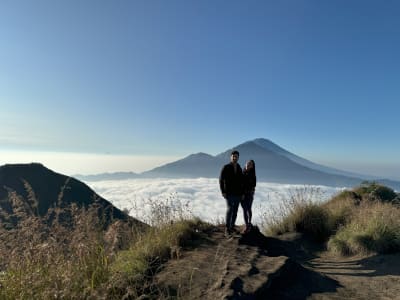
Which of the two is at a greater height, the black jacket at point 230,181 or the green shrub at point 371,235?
the black jacket at point 230,181

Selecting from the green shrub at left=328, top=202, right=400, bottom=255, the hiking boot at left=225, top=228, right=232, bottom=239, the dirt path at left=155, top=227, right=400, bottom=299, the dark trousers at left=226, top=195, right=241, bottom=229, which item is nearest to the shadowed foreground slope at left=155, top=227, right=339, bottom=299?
the dirt path at left=155, top=227, right=400, bottom=299

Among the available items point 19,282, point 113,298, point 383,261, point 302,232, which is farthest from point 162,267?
point 302,232

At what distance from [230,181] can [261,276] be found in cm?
304

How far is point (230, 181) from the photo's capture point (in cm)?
771

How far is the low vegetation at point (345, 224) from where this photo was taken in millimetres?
7723

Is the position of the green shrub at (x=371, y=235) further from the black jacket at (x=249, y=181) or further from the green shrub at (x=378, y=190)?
the green shrub at (x=378, y=190)

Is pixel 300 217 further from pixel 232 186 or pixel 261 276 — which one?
pixel 261 276

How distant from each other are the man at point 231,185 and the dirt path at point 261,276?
0.60m

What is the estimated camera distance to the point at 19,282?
3031 mm

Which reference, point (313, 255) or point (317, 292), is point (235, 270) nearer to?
point (317, 292)

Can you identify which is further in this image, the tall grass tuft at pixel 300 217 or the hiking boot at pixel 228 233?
the tall grass tuft at pixel 300 217

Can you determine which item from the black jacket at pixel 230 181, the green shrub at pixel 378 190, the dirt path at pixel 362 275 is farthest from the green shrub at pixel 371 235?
the green shrub at pixel 378 190

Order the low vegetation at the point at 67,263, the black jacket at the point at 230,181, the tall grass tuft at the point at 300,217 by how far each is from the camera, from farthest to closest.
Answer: the tall grass tuft at the point at 300,217 < the black jacket at the point at 230,181 < the low vegetation at the point at 67,263

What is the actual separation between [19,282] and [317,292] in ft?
13.5
